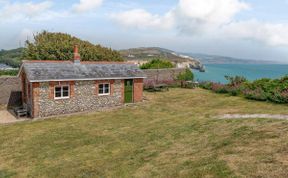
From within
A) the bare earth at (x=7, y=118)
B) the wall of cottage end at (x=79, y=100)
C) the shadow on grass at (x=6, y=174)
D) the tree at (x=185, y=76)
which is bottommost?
the shadow on grass at (x=6, y=174)

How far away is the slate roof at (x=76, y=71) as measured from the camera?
22.7 m

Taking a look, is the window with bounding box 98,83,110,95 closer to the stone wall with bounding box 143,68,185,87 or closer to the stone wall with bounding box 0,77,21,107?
the stone wall with bounding box 0,77,21,107

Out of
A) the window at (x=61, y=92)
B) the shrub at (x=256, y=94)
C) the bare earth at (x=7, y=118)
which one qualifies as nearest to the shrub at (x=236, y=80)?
the shrub at (x=256, y=94)

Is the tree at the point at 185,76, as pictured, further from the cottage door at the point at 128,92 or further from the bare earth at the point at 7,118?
the bare earth at the point at 7,118

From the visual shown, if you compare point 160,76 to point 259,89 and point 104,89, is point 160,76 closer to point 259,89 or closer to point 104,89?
point 259,89

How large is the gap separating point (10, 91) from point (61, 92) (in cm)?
613

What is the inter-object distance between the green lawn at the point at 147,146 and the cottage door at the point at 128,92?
4.62 meters

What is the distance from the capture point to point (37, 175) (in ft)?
39.2

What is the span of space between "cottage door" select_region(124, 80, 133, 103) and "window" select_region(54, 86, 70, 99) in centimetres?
586

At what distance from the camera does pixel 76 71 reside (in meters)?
24.7

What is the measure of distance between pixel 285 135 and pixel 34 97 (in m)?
17.6

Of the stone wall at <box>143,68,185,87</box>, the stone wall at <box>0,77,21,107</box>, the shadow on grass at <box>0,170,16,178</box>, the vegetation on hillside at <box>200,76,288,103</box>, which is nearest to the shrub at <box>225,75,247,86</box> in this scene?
the vegetation on hillside at <box>200,76,288,103</box>

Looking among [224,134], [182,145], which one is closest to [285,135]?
[224,134]

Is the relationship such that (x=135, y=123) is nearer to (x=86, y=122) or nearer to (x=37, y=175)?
(x=86, y=122)
